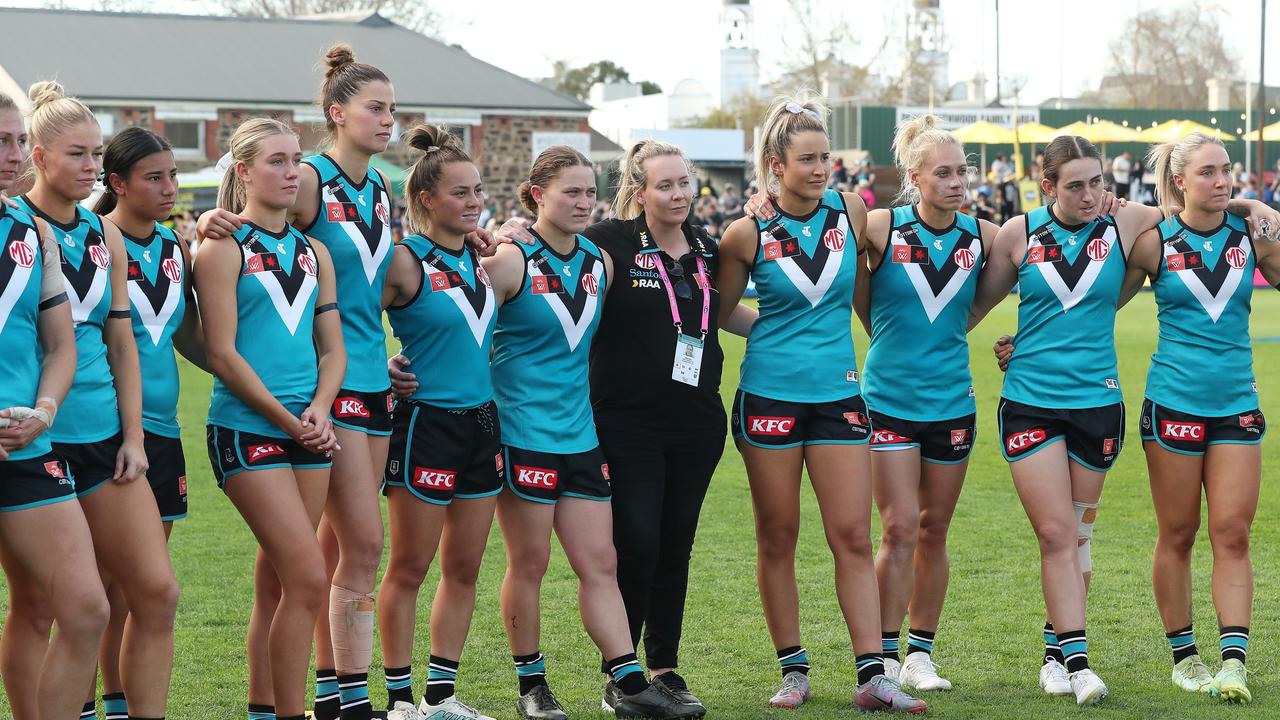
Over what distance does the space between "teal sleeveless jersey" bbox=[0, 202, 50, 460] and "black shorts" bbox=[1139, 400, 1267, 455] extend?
3817 mm

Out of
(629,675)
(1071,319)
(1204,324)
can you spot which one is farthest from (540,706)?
(1204,324)

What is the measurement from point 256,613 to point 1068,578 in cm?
287

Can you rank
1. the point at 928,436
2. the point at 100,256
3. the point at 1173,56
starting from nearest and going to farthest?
the point at 100,256
the point at 928,436
the point at 1173,56

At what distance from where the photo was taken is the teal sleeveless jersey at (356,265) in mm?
4746

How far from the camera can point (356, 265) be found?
4.76 meters

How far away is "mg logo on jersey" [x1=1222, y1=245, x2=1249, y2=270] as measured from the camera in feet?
17.4

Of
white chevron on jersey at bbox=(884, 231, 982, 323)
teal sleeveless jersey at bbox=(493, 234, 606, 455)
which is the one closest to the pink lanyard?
teal sleeveless jersey at bbox=(493, 234, 606, 455)

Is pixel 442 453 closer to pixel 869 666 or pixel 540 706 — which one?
pixel 540 706

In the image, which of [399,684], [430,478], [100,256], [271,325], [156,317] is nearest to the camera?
[100,256]

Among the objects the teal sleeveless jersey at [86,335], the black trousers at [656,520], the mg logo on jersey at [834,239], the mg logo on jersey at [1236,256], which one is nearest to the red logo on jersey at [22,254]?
the teal sleeveless jersey at [86,335]

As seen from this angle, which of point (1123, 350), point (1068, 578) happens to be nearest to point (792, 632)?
point (1068, 578)

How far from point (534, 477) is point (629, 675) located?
0.76m

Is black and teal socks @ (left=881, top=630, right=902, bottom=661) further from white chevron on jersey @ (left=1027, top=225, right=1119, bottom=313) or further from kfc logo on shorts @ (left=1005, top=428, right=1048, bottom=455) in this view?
white chevron on jersey @ (left=1027, top=225, right=1119, bottom=313)

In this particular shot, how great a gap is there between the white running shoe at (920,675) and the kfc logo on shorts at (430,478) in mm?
1788
